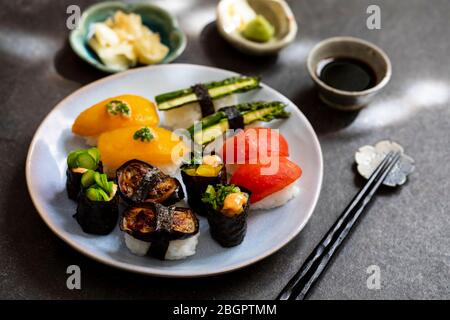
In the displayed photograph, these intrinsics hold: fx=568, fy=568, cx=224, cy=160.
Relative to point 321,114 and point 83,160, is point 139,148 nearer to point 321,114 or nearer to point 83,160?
point 83,160

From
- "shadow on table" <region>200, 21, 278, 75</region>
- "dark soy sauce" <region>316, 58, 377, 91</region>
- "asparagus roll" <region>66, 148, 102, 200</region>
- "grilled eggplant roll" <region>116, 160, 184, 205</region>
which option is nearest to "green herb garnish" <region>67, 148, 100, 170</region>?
"asparagus roll" <region>66, 148, 102, 200</region>

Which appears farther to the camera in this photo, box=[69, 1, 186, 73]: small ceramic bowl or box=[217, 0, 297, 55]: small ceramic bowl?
box=[217, 0, 297, 55]: small ceramic bowl

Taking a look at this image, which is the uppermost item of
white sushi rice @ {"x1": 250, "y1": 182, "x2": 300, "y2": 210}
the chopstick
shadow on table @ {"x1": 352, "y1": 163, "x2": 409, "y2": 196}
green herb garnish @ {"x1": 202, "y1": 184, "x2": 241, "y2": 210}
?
green herb garnish @ {"x1": 202, "y1": 184, "x2": 241, "y2": 210}

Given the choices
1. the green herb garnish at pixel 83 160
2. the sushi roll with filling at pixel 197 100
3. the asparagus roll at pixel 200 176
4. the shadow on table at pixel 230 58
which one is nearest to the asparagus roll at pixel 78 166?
the green herb garnish at pixel 83 160

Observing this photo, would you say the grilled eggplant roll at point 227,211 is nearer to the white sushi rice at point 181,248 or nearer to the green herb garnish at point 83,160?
the white sushi rice at point 181,248

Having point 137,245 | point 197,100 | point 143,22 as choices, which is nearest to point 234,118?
point 197,100

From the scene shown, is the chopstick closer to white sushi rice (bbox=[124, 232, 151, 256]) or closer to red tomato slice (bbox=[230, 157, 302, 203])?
red tomato slice (bbox=[230, 157, 302, 203])

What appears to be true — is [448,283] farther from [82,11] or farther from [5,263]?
[82,11]
